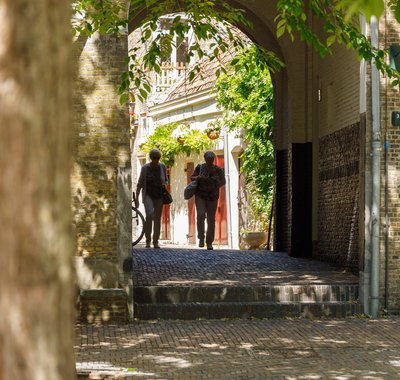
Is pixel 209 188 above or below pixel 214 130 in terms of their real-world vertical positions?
below

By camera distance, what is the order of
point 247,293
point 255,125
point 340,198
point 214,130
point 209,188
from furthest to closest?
point 214,130 → point 255,125 → point 209,188 → point 340,198 → point 247,293

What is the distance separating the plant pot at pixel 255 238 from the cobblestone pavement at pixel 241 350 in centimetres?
1218

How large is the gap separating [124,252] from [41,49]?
35.1ft

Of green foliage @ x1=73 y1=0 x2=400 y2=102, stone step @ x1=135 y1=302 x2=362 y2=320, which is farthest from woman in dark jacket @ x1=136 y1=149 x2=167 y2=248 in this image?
green foliage @ x1=73 y1=0 x2=400 y2=102

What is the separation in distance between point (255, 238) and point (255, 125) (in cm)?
251

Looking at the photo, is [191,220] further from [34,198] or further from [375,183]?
[34,198]

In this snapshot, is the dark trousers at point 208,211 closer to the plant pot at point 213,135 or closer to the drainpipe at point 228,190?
the drainpipe at point 228,190

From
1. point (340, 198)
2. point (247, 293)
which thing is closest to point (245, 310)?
point (247, 293)

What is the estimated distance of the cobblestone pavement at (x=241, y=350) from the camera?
382 inches

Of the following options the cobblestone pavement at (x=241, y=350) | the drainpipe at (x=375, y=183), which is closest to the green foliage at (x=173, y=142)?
the drainpipe at (x=375, y=183)

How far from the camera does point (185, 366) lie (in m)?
10.0

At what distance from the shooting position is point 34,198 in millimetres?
3057

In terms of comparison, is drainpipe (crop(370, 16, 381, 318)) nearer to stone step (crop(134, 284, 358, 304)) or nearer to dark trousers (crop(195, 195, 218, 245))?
stone step (crop(134, 284, 358, 304))

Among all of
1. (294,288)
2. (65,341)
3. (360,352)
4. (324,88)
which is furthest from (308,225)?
(65,341)
